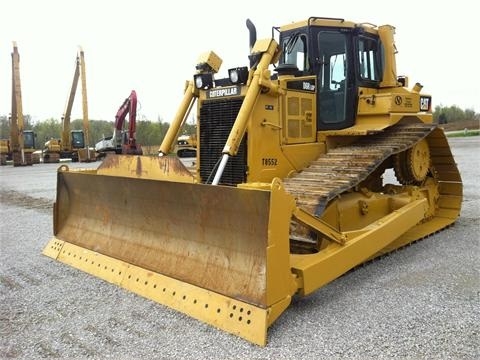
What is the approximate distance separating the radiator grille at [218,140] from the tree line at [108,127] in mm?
24698

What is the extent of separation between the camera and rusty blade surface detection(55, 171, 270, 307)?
12.2 feet

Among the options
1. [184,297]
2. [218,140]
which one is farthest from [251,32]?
[184,297]

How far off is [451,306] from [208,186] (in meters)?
2.26

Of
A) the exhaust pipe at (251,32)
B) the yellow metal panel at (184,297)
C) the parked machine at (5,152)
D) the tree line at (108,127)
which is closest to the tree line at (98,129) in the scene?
the tree line at (108,127)

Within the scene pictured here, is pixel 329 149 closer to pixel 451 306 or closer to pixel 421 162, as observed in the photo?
pixel 421 162

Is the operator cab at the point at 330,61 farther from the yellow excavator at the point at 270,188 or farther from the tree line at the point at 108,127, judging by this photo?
the tree line at the point at 108,127

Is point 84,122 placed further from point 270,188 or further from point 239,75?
point 270,188

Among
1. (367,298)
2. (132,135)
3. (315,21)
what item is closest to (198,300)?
(367,298)

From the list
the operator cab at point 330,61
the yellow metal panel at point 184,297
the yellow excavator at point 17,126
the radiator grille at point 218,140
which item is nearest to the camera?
the yellow metal panel at point 184,297

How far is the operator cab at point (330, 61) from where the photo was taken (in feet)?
20.1

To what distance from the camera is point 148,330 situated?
3.56 metres

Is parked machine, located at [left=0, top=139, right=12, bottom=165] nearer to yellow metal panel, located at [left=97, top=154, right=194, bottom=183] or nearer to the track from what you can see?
yellow metal panel, located at [left=97, top=154, right=194, bottom=183]

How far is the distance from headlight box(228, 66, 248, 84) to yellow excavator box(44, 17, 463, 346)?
1cm

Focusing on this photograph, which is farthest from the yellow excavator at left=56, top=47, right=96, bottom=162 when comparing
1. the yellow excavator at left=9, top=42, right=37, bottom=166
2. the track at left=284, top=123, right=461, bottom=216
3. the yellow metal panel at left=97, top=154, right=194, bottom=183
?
the track at left=284, top=123, right=461, bottom=216
